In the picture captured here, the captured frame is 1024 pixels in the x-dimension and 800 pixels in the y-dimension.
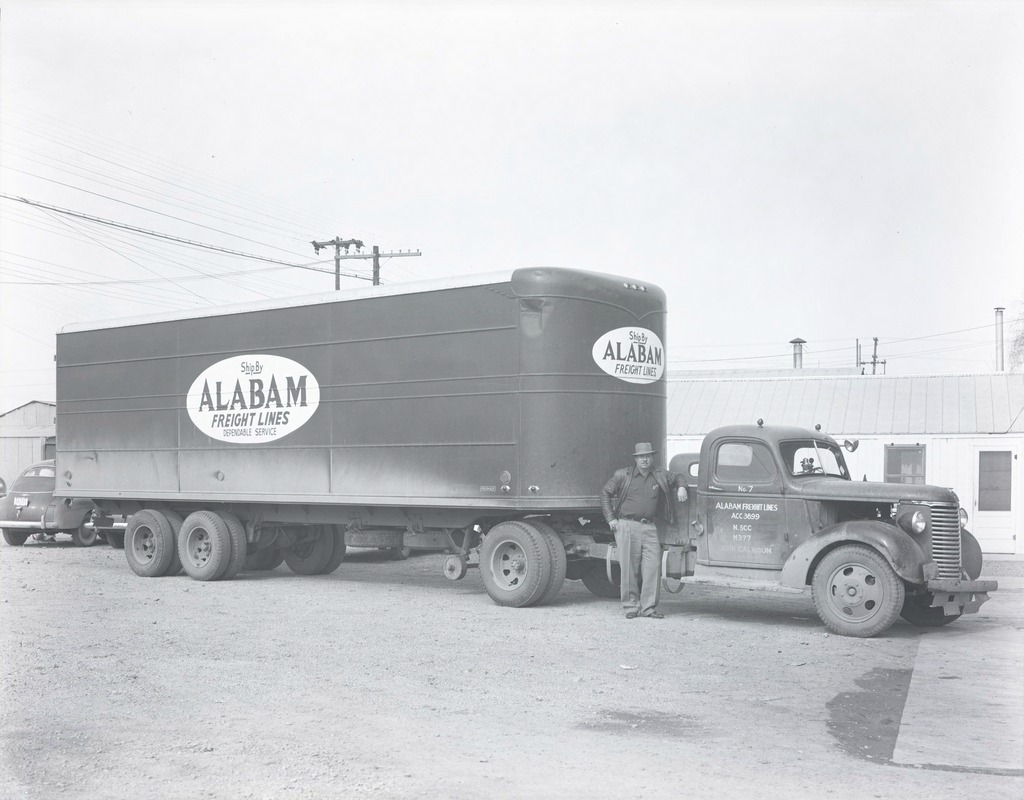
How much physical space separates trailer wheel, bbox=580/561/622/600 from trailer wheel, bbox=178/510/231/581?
503 centimetres

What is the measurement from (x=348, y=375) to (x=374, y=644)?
497 cm

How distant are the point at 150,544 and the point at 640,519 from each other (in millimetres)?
7871

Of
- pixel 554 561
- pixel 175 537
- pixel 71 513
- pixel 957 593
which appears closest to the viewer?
pixel 957 593

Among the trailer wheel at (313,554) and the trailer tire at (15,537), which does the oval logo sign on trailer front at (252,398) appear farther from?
the trailer tire at (15,537)

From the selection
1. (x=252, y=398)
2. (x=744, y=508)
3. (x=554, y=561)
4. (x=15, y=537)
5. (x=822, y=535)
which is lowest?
(x=15, y=537)

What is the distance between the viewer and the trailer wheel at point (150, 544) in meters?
16.5

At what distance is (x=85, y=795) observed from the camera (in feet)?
18.9

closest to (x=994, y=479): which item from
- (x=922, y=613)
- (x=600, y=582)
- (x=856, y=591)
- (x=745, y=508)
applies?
(x=600, y=582)

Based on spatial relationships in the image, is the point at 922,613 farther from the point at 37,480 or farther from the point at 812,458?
the point at 37,480

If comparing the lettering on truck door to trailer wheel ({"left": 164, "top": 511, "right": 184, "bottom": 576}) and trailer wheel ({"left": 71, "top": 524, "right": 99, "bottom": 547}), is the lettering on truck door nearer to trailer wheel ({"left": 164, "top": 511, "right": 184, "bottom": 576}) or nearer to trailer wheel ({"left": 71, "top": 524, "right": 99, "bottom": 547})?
trailer wheel ({"left": 164, "top": 511, "right": 184, "bottom": 576})

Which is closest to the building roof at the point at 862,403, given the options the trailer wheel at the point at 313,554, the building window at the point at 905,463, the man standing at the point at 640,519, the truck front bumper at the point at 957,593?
the building window at the point at 905,463

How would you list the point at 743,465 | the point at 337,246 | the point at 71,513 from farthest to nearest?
1. the point at 337,246
2. the point at 71,513
3. the point at 743,465

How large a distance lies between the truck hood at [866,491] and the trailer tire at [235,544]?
307 inches

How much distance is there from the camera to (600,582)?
14336 millimetres
